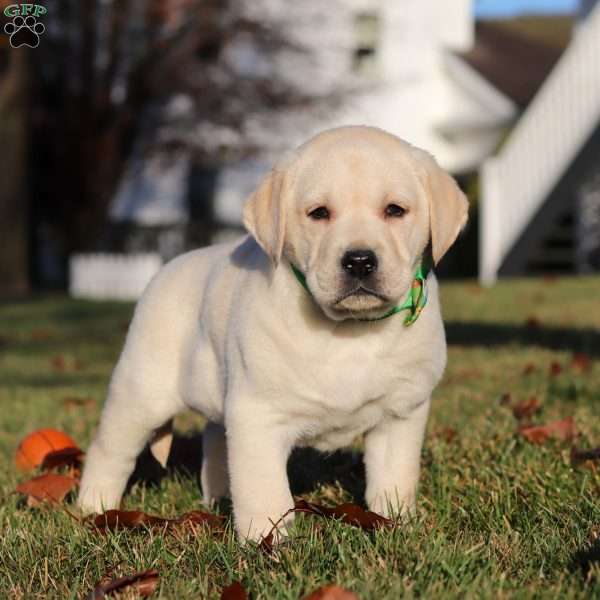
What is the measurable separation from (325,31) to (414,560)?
23.0 m

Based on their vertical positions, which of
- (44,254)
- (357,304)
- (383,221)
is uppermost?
(383,221)

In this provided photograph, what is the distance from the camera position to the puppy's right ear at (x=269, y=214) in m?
3.19

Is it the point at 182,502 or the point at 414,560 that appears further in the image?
the point at 182,502

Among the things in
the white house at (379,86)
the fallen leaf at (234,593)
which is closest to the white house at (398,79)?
the white house at (379,86)

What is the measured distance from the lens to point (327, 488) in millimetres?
3793

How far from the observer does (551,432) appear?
13.7 feet

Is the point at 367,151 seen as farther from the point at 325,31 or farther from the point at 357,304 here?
the point at 325,31

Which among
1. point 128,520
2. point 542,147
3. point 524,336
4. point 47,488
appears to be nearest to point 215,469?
point 47,488

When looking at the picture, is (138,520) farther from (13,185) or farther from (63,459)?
(13,185)

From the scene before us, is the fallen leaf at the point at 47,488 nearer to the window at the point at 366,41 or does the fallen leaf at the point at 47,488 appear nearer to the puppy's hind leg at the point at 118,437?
the puppy's hind leg at the point at 118,437

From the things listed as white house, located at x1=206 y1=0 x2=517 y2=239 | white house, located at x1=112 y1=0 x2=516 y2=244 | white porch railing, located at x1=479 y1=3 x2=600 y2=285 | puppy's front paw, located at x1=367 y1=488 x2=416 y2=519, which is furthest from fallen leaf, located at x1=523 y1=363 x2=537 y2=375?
white house, located at x1=206 y1=0 x2=517 y2=239

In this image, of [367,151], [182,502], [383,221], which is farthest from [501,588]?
[182,502]

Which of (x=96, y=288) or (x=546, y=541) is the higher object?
(x=546, y=541)

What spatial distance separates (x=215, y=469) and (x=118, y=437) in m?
0.38
